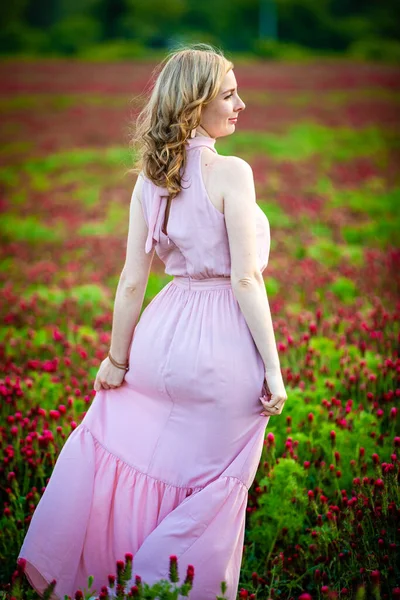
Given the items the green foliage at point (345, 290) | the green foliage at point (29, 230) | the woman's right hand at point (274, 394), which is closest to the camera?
the woman's right hand at point (274, 394)

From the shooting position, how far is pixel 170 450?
2.75 meters

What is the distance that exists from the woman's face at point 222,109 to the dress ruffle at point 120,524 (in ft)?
→ 4.50

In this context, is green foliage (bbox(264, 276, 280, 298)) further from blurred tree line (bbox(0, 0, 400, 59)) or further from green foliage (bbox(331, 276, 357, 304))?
blurred tree line (bbox(0, 0, 400, 59))

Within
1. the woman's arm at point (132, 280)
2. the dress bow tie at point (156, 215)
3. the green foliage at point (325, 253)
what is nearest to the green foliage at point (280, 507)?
the woman's arm at point (132, 280)

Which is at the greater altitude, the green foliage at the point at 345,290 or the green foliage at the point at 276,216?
the green foliage at the point at 345,290

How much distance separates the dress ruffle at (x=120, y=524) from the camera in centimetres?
266

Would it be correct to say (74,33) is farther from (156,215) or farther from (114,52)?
(156,215)

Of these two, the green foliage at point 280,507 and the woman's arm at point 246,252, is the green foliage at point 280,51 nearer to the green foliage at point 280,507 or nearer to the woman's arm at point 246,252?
the green foliage at point 280,507

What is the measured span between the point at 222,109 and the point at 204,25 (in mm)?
43033

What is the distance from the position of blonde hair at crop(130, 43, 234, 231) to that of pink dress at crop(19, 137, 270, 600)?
7 centimetres

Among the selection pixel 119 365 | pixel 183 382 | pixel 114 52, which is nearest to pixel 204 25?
pixel 114 52

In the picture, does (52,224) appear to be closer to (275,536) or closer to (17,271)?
(17,271)

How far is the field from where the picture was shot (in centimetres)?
329

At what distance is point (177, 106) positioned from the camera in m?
2.61
